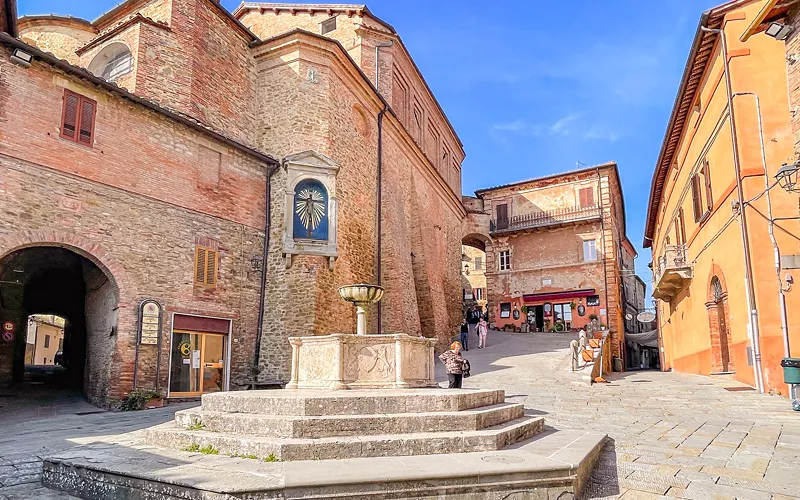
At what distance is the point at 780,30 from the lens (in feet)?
30.6

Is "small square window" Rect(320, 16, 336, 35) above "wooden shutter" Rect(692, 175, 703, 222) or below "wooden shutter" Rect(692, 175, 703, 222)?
above

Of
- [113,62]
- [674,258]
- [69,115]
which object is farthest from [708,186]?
[113,62]

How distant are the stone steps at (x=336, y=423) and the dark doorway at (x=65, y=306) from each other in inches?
257

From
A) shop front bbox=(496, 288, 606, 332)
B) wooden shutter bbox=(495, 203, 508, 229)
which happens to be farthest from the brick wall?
wooden shutter bbox=(495, 203, 508, 229)

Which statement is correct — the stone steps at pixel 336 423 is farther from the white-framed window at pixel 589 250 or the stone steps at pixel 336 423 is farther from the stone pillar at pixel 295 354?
the white-framed window at pixel 589 250

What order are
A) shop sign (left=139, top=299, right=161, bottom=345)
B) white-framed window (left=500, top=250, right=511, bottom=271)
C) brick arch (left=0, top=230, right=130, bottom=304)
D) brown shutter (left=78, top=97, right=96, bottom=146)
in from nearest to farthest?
1. brick arch (left=0, top=230, right=130, bottom=304)
2. brown shutter (left=78, top=97, right=96, bottom=146)
3. shop sign (left=139, top=299, right=161, bottom=345)
4. white-framed window (left=500, top=250, right=511, bottom=271)

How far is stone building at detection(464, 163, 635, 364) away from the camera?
31.0 meters

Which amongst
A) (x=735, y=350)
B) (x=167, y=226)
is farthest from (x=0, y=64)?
(x=735, y=350)

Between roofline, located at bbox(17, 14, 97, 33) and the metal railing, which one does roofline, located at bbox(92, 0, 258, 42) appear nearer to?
roofline, located at bbox(17, 14, 97, 33)

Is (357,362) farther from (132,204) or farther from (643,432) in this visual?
(132,204)

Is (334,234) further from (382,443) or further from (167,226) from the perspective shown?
(382,443)

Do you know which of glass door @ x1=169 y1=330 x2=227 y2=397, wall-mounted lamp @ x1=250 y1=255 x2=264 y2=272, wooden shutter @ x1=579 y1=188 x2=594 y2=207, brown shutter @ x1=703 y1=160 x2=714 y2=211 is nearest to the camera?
glass door @ x1=169 y1=330 x2=227 y2=397

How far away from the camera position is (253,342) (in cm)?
1461

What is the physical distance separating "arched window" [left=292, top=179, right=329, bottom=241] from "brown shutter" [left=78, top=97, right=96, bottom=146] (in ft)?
17.1
